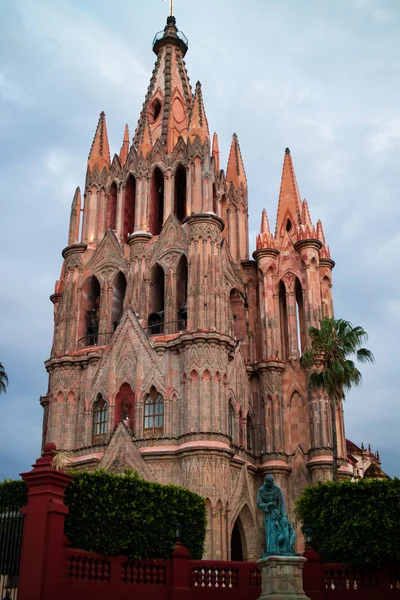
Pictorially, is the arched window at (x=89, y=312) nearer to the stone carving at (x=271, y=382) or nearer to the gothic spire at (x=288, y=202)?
the stone carving at (x=271, y=382)

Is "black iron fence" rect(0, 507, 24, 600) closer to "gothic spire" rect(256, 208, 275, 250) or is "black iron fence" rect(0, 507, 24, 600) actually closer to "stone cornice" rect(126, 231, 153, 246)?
"stone cornice" rect(126, 231, 153, 246)

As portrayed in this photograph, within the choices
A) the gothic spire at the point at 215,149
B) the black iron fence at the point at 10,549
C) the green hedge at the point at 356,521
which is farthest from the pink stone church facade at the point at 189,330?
the black iron fence at the point at 10,549

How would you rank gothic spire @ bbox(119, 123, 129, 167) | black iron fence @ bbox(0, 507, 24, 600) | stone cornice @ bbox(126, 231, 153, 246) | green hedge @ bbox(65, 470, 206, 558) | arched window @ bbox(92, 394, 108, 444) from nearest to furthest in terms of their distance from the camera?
1. black iron fence @ bbox(0, 507, 24, 600)
2. green hedge @ bbox(65, 470, 206, 558)
3. arched window @ bbox(92, 394, 108, 444)
4. stone cornice @ bbox(126, 231, 153, 246)
5. gothic spire @ bbox(119, 123, 129, 167)

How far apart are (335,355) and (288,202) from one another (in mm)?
13157

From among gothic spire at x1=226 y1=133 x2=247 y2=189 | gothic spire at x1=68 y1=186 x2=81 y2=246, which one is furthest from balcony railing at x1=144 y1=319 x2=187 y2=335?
gothic spire at x1=226 y1=133 x2=247 y2=189

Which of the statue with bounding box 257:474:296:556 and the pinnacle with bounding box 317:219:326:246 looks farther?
the pinnacle with bounding box 317:219:326:246

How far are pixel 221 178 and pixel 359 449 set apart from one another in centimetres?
3435

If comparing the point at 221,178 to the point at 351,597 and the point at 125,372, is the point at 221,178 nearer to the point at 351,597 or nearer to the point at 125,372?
the point at 125,372

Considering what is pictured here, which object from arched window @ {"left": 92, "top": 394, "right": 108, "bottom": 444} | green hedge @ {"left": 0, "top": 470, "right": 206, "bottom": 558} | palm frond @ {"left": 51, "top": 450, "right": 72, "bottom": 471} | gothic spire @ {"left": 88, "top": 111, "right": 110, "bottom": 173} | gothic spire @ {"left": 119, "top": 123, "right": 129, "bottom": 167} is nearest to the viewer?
green hedge @ {"left": 0, "top": 470, "right": 206, "bottom": 558}

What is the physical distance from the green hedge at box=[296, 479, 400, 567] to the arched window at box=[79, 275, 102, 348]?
1754cm

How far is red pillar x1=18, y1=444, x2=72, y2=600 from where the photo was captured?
16.5 meters

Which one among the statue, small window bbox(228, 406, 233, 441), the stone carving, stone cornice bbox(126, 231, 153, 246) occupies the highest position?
stone cornice bbox(126, 231, 153, 246)

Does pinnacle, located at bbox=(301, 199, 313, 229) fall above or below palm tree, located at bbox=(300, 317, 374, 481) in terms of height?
above

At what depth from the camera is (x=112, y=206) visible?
137 ft
